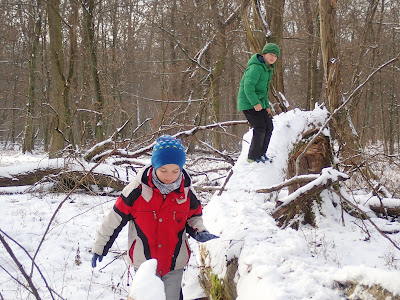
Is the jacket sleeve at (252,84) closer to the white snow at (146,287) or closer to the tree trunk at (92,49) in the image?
the white snow at (146,287)

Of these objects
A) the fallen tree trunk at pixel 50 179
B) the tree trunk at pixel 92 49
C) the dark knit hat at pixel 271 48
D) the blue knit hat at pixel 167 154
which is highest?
the tree trunk at pixel 92 49

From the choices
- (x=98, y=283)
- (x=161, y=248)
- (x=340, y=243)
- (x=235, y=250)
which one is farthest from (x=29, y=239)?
(x=340, y=243)

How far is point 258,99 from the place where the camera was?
167 inches

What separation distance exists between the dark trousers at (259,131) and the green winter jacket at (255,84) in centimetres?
14

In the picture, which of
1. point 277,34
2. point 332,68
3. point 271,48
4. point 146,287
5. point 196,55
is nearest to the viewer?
point 146,287

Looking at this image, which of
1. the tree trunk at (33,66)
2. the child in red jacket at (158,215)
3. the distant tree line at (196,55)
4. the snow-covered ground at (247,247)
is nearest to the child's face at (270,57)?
the snow-covered ground at (247,247)

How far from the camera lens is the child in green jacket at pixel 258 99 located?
406 centimetres

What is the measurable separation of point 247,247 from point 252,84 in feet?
8.41

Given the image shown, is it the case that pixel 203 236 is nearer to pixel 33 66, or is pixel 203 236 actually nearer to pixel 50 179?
pixel 50 179

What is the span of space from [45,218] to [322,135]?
4376mm

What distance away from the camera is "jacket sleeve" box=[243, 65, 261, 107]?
166 inches

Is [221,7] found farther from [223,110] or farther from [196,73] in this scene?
[223,110]

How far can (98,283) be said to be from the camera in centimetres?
328

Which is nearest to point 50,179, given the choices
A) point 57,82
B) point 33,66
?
point 57,82
